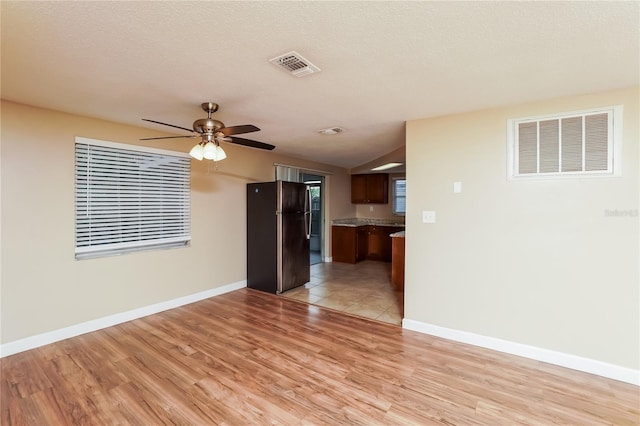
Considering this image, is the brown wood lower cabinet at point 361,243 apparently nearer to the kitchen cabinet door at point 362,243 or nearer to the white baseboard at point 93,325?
the kitchen cabinet door at point 362,243

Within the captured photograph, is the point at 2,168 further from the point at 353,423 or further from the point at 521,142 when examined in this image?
the point at 521,142

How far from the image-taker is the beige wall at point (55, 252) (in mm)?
2623

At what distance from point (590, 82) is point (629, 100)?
1.40 ft

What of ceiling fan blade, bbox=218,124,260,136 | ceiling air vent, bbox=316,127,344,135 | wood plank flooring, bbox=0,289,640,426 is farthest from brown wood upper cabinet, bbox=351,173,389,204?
ceiling fan blade, bbox=218,124,260,136

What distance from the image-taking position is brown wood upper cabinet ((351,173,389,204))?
23.2ft

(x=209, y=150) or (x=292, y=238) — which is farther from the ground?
(x=209, y=150)

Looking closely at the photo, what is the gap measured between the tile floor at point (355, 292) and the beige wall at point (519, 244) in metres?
0.62

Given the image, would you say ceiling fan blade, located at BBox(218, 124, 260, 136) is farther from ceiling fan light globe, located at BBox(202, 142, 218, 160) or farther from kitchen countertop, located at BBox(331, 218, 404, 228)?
kitchen countertop, located at BBox(331, 218, 404, 228)

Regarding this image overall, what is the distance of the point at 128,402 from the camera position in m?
2.00

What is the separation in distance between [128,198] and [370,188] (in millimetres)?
5266

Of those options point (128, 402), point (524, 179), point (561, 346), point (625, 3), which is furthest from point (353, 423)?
point (625, 3)

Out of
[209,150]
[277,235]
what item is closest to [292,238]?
[277,235]

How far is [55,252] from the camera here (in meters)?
2.88

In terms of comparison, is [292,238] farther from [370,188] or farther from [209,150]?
[370,188]
